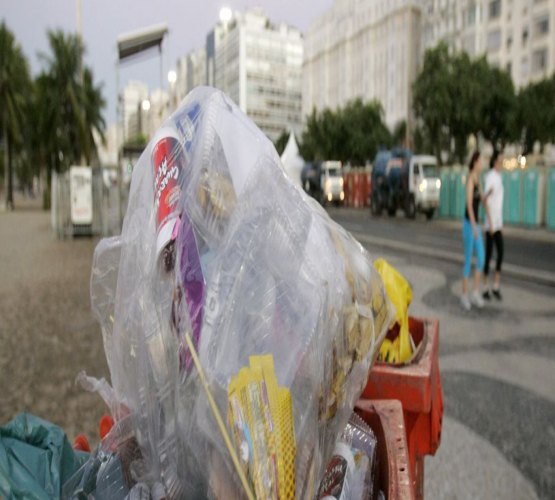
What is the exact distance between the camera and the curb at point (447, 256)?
9117 millimetres

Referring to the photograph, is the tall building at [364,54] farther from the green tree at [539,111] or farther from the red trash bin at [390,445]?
the red trash bin at [390,445]

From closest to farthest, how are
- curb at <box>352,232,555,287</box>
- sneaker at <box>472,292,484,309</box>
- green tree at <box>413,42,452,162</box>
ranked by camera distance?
sneaker at <box>472,292,484,309</box> < curb at <box>352,232,555,287</box> < green tree at <box>413,42,452,162</box>

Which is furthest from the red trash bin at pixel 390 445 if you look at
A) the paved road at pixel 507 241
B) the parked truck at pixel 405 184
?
the parked truck at pixel 405 184

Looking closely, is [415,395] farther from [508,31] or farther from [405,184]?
[508,31]

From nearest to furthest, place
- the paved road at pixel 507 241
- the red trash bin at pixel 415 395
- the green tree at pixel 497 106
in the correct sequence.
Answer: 1. the red trash bin at pixel 415 395
2. the paved road at pixel 507 241
3. the green tree at pixel 497 106

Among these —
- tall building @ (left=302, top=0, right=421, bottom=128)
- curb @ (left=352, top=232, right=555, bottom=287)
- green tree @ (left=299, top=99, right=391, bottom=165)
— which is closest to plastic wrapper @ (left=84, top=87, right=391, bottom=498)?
curb @ (left=352, top=232, right=555, bottom=287)

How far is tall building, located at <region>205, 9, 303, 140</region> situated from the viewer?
116625mm

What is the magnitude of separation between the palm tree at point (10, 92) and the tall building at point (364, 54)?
37554mm

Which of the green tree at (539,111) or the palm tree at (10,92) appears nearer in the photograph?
the green tree at (539,111)

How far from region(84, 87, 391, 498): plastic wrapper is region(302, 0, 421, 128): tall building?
7149 centimetres

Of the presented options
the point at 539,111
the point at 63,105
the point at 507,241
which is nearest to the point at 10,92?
the point at 63,105

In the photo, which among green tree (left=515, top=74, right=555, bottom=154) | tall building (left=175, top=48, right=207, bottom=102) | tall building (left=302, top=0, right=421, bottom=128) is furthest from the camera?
tall building (left=175, top=48, right=207, bottom=102)

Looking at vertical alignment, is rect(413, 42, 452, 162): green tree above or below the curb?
above

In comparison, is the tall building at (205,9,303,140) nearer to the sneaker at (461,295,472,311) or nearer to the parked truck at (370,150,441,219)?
the parked truck at (370,150,441,219)
